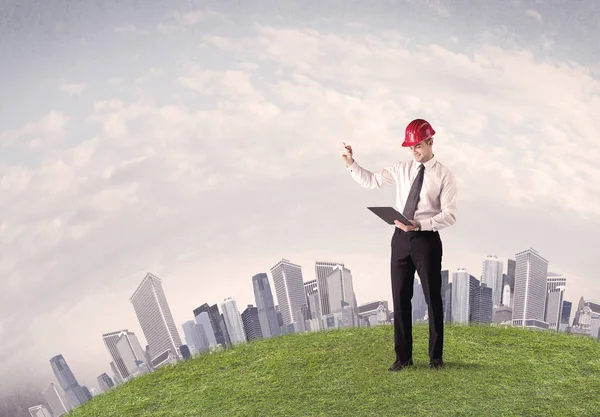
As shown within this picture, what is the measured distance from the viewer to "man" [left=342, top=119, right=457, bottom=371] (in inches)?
213

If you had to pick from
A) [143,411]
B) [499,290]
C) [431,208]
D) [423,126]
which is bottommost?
[499,290]

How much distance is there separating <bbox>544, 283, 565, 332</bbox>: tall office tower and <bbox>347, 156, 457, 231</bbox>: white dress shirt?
10.1 feet

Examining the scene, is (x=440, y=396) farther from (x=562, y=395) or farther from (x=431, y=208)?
(x=431, y=208)

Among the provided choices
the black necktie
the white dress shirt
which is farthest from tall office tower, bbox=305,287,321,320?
the black necktie

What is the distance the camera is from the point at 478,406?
207 inches

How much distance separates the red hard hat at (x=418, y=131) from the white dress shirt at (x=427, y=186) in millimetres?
207

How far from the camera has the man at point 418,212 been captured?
17.8ft

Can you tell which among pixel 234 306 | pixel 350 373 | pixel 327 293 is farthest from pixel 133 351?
pixel 350 373

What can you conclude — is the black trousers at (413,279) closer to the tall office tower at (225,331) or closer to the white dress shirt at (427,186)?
the white dress shirt at (427,186)

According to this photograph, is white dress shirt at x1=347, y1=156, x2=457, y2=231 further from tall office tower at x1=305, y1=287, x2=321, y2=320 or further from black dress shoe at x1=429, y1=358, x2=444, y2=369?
tall office tower at x1=305, y1=287, x2=321, y2=320

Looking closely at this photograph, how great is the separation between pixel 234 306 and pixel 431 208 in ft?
13.3

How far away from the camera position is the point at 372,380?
5.83 meters

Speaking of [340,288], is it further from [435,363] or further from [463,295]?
[435,363]

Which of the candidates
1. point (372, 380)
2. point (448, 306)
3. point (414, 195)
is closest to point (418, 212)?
point (414, 195)
